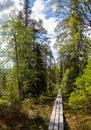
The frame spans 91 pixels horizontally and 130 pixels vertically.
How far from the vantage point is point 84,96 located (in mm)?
16812

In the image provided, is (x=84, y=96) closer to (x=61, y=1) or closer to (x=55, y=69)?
(x=61, y=1)

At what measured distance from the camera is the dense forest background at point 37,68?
16.3 meters

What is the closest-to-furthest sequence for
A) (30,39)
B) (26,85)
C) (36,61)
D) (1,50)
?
(1,50) < (30,39) < (26,85) < (36,61)

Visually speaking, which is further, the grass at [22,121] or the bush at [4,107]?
the bush at [4,107]

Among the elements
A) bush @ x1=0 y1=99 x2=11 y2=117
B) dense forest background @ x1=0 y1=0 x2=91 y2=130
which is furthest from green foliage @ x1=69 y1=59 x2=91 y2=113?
bush @ x1=0 y1=99 x2=11 y2=117

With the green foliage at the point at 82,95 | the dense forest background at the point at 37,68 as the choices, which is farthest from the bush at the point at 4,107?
the green foliage at the point at 82,95

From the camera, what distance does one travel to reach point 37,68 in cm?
3641

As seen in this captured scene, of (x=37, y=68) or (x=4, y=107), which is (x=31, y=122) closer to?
(x=4, y=107)

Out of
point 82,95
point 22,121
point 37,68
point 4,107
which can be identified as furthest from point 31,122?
point 37,68

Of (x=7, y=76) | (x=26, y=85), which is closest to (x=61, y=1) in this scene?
(x=7, y=76)

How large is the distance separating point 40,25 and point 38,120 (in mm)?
22205

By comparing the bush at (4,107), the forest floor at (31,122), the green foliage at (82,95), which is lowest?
the forest floor at (31,122)

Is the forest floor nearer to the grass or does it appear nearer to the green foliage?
the grass

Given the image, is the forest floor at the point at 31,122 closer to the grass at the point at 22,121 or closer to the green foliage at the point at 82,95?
the grass at the point at 22,121
